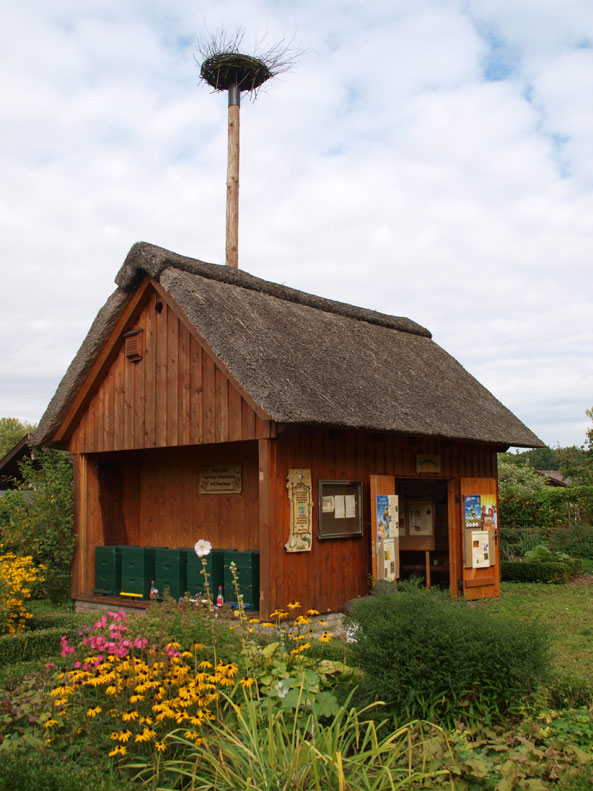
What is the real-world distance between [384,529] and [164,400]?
386cm

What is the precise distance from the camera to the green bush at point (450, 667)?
224 inches

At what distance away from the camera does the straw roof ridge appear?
458 inches

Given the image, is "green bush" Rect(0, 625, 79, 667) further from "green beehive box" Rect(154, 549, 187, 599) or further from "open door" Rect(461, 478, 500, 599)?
"open door" Rect(461, 478, 500, 599)

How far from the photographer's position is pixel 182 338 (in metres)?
11.6

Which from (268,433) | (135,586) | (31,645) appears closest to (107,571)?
(135,586)

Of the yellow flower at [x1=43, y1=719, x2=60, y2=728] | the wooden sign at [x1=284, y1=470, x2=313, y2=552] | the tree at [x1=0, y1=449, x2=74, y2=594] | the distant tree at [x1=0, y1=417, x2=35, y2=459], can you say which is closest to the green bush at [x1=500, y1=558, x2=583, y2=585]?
the wooden sign at [x1=284, y1=470, x2=313, y2=552]

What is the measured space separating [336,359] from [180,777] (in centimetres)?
811

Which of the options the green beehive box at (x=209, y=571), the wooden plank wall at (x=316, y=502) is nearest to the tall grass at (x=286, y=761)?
the wooden plank wall at (x=316, y=502)

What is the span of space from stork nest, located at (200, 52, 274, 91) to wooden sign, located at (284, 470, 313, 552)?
10.8 meters

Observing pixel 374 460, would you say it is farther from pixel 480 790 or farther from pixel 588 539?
pixel 588 539

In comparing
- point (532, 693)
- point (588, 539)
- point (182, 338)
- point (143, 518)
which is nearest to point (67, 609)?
point (143, 518)

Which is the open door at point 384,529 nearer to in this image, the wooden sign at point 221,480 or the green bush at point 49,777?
the wooden sign at point 221,480

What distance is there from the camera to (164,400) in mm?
11867

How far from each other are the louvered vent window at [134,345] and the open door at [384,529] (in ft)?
13.6
